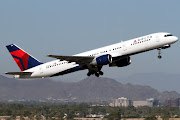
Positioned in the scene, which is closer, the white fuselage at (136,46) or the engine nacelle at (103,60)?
the white fuselage at (136,46)

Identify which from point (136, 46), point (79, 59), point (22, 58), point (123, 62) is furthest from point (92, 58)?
point (22, 58)

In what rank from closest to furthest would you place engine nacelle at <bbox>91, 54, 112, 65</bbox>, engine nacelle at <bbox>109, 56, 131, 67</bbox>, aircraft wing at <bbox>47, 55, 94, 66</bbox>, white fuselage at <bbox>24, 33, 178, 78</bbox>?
white fuselage at <bbox>24, 33, 178, 78</bbox>, engine nacelle at <bbox>91, 54, 112, 65</bbox>, aircraft wing at <bbox>47, 55, 94, 66</bbox>, engine nacelle at <bbox>109, 56, 131, 67</bbox>

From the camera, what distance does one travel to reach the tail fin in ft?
254

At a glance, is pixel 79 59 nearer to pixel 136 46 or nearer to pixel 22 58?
pixel 136 46

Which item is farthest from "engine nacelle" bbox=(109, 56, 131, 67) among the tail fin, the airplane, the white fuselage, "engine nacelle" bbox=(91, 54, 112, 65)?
the tail fin

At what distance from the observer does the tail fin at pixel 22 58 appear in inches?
3044

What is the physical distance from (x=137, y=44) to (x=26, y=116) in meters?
145

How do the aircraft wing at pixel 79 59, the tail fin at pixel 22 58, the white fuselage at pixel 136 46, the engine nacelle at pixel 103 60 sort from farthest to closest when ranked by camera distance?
the tail fin at pixel 22 58, the aircraft wing at pixel 79 59, the engine nacelle at pixel 103 60, the white fuselage at pixel 136 46

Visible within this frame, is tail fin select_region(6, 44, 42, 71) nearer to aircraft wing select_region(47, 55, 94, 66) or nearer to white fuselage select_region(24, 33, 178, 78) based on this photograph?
aircraft wing select_region(47, 55, 94, 66)

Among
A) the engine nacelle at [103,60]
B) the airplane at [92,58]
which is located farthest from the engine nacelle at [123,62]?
the engine nacelle at [103,60]

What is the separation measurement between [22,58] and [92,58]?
18.3 m

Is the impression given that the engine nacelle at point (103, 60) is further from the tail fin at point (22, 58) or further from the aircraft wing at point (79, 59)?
the tail fin at point (22, 58)

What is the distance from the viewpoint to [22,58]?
3105 inches

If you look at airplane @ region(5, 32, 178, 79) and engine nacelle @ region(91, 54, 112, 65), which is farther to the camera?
engine nacelle @ region(91, 54, 112, 65)
